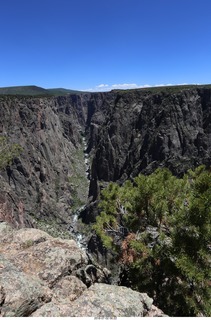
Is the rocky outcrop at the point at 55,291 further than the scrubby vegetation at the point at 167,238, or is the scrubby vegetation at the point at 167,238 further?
the scrubby vegetation at the point at 167,238

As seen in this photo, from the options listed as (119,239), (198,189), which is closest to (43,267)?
(119,239)

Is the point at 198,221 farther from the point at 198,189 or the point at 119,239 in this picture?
the point at 119,239

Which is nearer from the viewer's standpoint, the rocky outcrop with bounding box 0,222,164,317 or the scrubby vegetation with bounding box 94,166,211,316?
the rocky outcrop with bounding box 0,222,164,317

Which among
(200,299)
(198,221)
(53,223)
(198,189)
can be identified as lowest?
(53,223)
